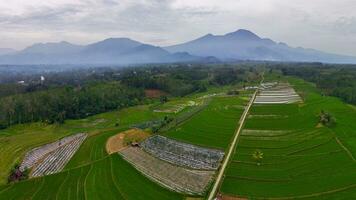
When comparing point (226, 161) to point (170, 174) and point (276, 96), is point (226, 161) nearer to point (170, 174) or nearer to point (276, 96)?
point (170, 174)

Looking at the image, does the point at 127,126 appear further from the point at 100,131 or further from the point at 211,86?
the point at 211,86

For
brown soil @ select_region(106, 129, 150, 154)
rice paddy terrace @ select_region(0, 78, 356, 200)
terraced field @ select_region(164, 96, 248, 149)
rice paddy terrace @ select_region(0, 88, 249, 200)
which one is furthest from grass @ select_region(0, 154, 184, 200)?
terraced field @ select_region(164, 96, 248, 149)

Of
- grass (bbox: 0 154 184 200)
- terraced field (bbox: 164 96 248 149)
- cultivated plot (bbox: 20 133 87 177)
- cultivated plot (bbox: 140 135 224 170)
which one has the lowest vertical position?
cultivated plot (bbox: 20 133 87 177)

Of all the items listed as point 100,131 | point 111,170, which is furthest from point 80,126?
point 111,170

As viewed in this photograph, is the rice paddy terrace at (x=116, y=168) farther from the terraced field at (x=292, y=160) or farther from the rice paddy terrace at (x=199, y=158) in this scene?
the terraced field at (x=292, y=160)

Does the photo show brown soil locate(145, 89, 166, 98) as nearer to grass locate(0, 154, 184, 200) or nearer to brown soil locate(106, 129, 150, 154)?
brown soil locate(106, 129, 150, 154)

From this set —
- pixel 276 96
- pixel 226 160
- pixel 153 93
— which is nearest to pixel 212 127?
pixel 226 160
